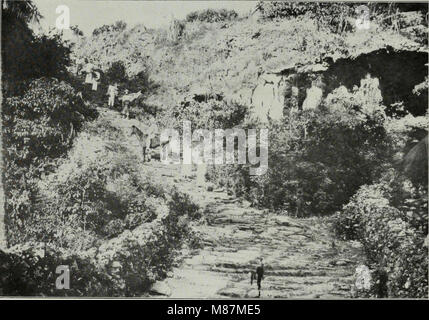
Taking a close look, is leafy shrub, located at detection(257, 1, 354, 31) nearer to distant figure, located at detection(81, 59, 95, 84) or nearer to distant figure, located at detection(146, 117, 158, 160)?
distant figure, located at detection(146, 117, 158, 160)

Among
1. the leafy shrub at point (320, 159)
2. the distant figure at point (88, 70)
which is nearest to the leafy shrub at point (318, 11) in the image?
the leafy shrub at point (320, 159)

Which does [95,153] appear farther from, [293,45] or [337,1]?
[337,1]

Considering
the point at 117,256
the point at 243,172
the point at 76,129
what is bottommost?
the point at 117,256

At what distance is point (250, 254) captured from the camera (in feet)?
15.6

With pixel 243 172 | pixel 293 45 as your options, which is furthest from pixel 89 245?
pixel 293 45

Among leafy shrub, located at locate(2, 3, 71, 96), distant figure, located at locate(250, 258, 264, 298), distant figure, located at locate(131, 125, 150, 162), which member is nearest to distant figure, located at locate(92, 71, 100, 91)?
leafy shrub, located at locate(2, 3, 71, 96)

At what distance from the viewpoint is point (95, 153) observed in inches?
197

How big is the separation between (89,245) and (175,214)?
860 millimetres

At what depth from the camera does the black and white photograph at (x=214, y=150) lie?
4.70 metres

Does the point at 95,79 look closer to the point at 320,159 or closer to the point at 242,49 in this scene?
the point at 242,49

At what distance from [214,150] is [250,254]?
107 centimetres

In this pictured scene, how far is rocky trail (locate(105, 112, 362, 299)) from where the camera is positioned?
4.68m

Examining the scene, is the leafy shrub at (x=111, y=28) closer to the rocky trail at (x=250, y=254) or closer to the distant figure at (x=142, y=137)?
the distant figure at (x=142, y=137)
